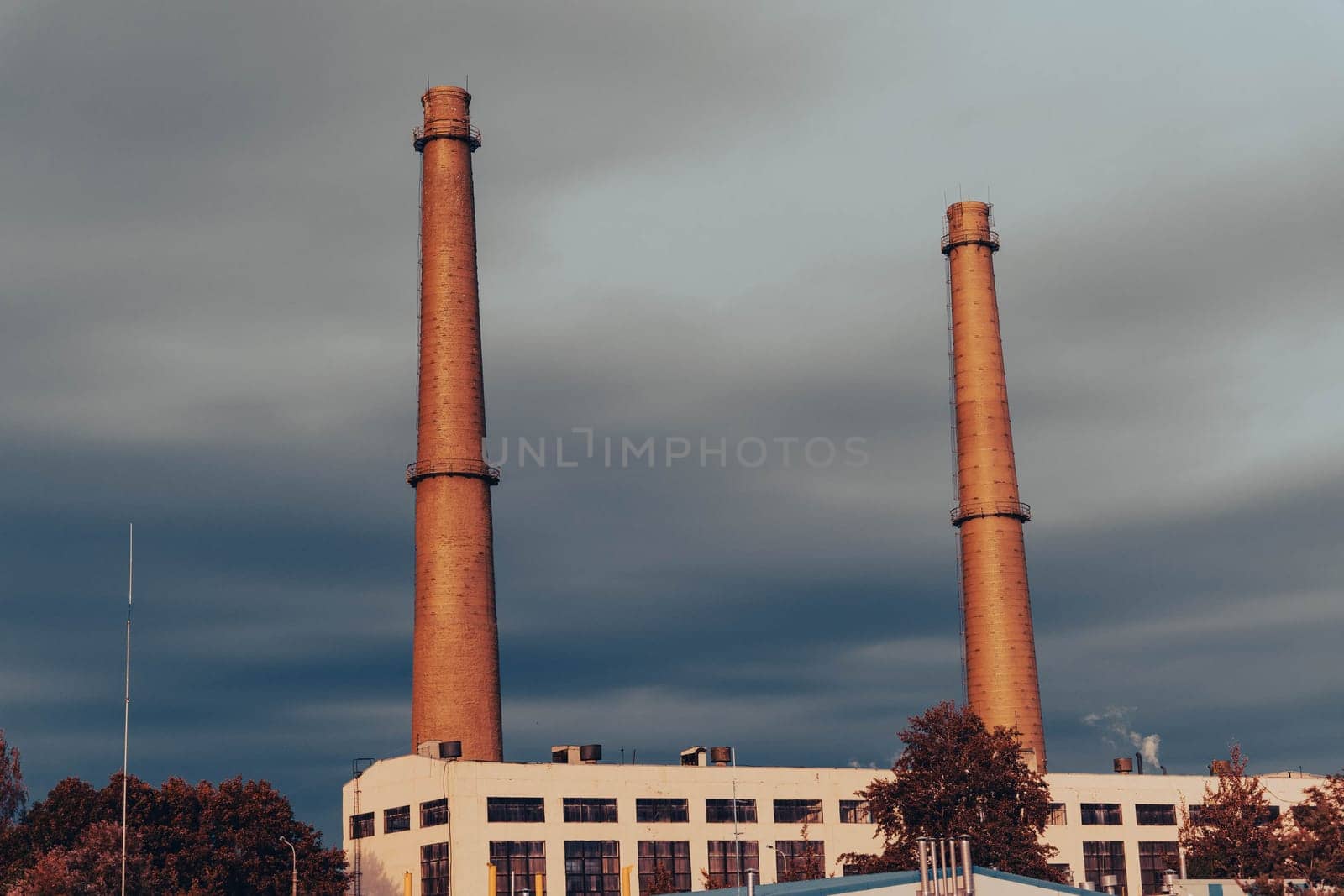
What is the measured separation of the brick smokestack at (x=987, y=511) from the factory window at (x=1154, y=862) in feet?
32.1

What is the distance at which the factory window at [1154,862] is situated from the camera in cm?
11400

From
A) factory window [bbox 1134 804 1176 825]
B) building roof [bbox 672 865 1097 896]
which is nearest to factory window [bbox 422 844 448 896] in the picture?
building roof [bbox 672 865 1097 896]

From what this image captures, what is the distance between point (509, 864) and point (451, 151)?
4241 cm

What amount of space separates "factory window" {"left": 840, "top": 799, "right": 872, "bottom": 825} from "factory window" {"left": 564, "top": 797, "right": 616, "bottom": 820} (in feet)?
49.7

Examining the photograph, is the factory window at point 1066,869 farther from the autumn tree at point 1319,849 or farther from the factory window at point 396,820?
the factory window at point 396,820

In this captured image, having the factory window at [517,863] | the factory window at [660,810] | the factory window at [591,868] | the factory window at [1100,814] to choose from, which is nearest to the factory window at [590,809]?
the factory window at [591,868]

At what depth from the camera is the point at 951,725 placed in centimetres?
9256

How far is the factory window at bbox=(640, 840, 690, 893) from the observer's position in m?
102

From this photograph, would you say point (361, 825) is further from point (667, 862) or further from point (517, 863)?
point (667, 862)

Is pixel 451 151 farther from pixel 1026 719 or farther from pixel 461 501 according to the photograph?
pixel 1026 719

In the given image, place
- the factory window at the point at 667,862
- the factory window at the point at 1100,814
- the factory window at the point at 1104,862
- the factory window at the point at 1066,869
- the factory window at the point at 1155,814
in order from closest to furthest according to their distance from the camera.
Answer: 1. the factory window at the point at 667,862
2. the factory window at the point at 1066,869
3. the factory window at the point at 1104,862
4. the factory window at the point at 1100,814
5. the factory window at the point at 1155,814

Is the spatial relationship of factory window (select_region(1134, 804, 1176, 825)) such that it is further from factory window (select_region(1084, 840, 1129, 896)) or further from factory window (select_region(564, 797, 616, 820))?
factory window (select_region(564, 797, 616, 820))

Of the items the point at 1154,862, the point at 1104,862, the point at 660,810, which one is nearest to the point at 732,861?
the point at 660,810

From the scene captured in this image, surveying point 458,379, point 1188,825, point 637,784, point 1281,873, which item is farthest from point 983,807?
point 458,379
